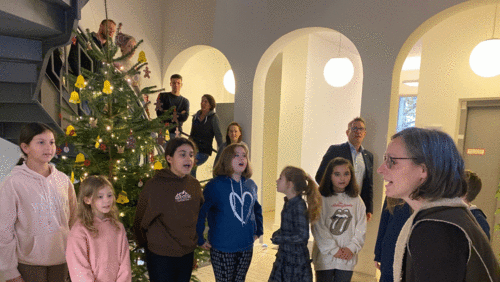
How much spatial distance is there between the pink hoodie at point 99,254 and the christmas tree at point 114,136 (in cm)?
41

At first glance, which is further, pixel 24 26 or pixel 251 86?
pixel 251 86

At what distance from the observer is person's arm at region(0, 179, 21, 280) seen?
6.62 ft

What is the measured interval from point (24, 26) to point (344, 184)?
2941 millimetres

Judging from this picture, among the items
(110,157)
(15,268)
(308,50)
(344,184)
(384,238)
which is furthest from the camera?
(308,50)

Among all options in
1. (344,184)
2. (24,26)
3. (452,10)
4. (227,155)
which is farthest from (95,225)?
(452,10)

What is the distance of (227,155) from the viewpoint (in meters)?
2.68

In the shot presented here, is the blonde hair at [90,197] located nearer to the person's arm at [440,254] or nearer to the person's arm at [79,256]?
the person's arm at [79,256]

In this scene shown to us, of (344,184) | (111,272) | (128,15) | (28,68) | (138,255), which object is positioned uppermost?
(128,15)

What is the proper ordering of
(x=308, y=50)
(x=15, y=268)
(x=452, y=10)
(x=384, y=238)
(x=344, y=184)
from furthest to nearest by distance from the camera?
(x=308, y=50) → (x=452, y=10) → (x=344, y=184) → (x=384, y=238) → (x=15, y=268)

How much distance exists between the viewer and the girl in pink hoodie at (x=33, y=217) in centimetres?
206

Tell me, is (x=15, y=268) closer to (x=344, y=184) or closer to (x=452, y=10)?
(x=344, y=184)

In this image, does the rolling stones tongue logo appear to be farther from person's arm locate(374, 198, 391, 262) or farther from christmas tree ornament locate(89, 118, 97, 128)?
christmas tree ornament locate(89, 118, 97, 128)

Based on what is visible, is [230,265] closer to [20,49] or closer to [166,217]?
[166,217]

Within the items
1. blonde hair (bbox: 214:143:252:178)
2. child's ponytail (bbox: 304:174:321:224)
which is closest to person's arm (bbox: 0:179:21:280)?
blonde hair (bbox: 214:143:252:178)
